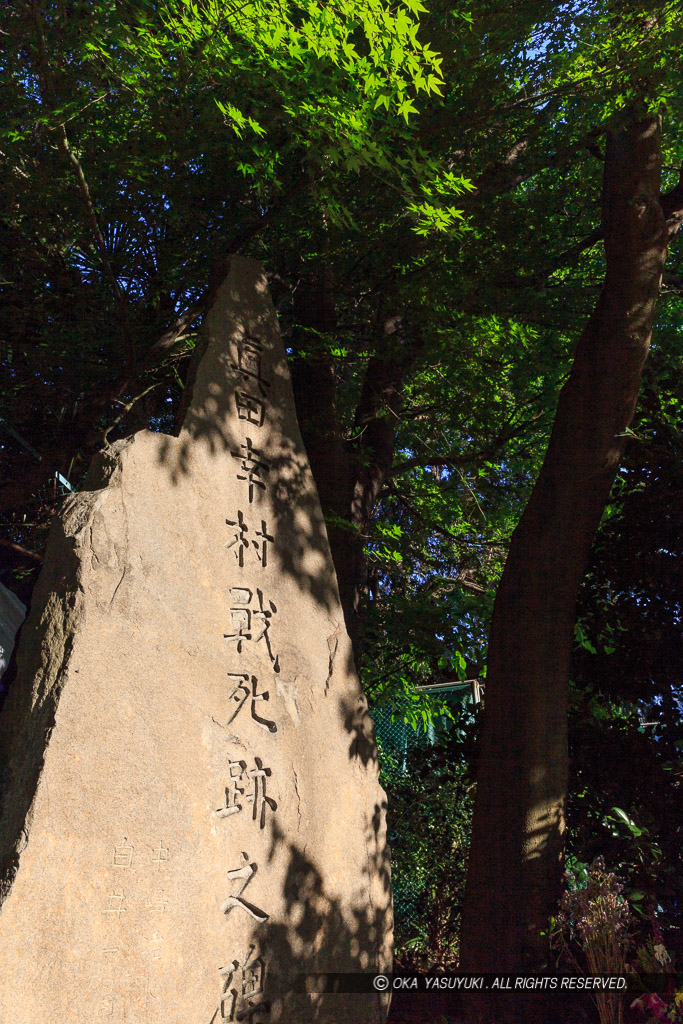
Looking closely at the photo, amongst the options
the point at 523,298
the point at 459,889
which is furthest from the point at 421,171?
the point at 459,889

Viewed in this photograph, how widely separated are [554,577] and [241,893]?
2.54 metres

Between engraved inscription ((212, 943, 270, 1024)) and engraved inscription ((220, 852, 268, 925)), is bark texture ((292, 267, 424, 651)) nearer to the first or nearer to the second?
engraved inscription ((220, 852, 268, 925))

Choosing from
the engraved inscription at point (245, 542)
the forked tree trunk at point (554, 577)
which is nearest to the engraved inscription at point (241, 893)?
the engraved inscription at point (245, 542)

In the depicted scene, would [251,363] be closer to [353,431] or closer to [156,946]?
[156,946]

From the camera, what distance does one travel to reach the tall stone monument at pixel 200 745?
8.73 ft

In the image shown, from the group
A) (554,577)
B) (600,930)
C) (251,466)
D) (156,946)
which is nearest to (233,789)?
(156,946)

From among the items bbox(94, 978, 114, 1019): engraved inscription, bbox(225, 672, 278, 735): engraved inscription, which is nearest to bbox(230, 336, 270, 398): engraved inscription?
bbox(225, 672, 278, 735): engraved inscription

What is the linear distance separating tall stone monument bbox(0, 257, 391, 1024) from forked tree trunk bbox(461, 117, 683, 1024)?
0.92 meters

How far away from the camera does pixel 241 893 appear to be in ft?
10.3

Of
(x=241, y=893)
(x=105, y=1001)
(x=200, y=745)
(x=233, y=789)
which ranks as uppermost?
(x=200, y=745)

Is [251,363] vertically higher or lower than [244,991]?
higher

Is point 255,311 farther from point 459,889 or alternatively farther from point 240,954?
point 459,889

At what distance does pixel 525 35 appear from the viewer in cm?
484

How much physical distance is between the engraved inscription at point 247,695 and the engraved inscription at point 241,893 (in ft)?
1.72
